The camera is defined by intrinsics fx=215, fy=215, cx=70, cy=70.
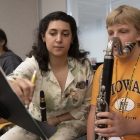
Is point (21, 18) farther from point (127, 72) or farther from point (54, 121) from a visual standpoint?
point (127, 72)

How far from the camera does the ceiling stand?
235 cm

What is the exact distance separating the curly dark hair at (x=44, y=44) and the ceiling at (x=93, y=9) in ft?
3.81

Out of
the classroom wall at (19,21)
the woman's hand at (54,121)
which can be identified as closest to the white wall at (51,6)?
the classroom wall at (19,21)

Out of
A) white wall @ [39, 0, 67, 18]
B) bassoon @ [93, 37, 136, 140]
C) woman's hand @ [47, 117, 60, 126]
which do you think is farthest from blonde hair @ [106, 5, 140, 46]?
white wall @ [39, 0, 67, 18]

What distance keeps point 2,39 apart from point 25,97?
4.80 ft

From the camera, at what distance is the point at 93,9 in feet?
8.30

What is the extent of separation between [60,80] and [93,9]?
154cm

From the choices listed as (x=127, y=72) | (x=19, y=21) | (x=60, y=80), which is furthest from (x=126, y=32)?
(x=19, y=21)

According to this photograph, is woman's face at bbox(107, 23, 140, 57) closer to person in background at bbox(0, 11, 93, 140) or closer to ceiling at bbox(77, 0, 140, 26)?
person in background at bbox(0, 11, 93, 140)

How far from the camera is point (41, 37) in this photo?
1313 mm

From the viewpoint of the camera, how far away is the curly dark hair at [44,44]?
122 cm

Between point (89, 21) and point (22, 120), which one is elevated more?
point (89, 21)

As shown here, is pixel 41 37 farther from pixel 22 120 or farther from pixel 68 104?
pixel 22 120

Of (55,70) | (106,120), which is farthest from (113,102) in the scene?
(55,70)
